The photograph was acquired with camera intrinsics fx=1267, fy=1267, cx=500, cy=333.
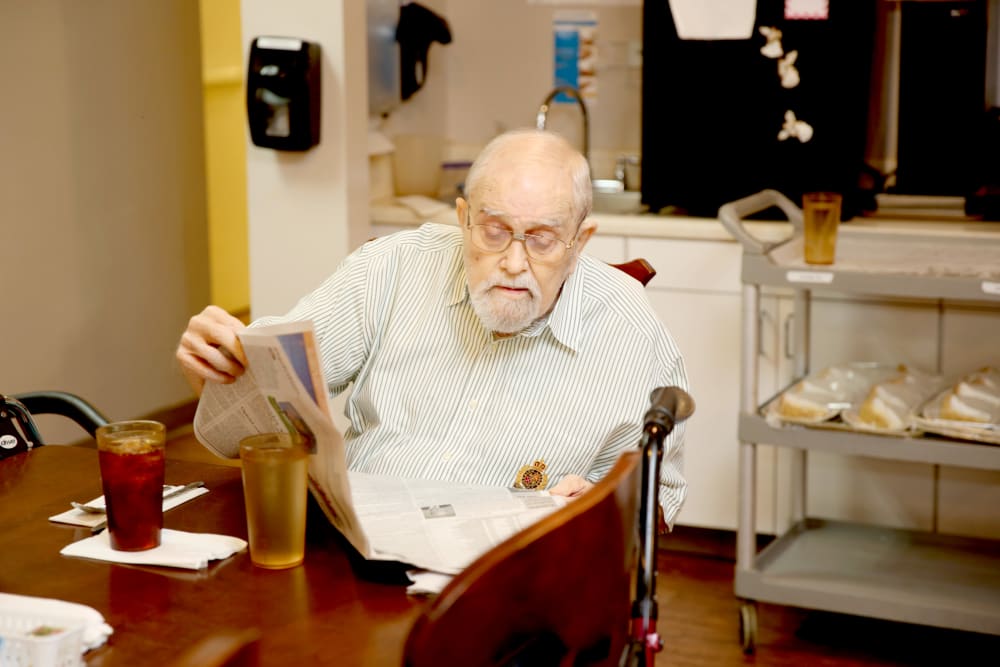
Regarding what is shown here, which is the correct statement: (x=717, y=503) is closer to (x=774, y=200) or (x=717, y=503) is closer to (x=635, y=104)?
(x=774, y=200)

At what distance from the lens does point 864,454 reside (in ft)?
9.18

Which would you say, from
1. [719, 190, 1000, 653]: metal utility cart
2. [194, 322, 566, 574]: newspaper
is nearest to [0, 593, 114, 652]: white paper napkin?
[194, 322, 566, 574]: newspaper

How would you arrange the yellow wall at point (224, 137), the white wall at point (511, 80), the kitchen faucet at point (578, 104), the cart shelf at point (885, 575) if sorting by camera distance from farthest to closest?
the yellow wall at point (224, 137)
the white wall at point (511, 80)
the kitchen faucet at point (578, 104)
the cart shelf at point (885, 575)

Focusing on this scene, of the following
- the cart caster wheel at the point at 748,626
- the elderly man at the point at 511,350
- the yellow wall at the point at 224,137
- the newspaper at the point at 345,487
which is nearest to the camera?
Answer: the newspaper at the point at 345,487

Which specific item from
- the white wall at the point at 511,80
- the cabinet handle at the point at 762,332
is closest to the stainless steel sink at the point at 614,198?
the white wall at the point at 511,80

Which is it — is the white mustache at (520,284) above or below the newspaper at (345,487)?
above

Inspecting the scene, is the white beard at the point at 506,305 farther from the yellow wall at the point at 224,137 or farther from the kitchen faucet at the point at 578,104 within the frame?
the yellow wall at the point at 224,137

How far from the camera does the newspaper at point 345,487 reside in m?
1.31

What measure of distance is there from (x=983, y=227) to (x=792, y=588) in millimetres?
1047

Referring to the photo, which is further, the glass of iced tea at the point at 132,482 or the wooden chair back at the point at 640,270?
the wooden chair back at the point at 640,270

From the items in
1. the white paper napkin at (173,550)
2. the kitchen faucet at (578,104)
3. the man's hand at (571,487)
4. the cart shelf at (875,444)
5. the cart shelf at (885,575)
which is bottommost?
the cart shelf at (885,575)

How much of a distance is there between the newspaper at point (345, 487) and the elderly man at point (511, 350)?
26 centimetres

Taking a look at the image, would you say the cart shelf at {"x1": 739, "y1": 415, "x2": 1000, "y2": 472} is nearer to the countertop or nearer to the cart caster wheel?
the cart caster wheel

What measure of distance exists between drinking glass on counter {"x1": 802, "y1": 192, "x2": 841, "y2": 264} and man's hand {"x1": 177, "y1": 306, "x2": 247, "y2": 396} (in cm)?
173
